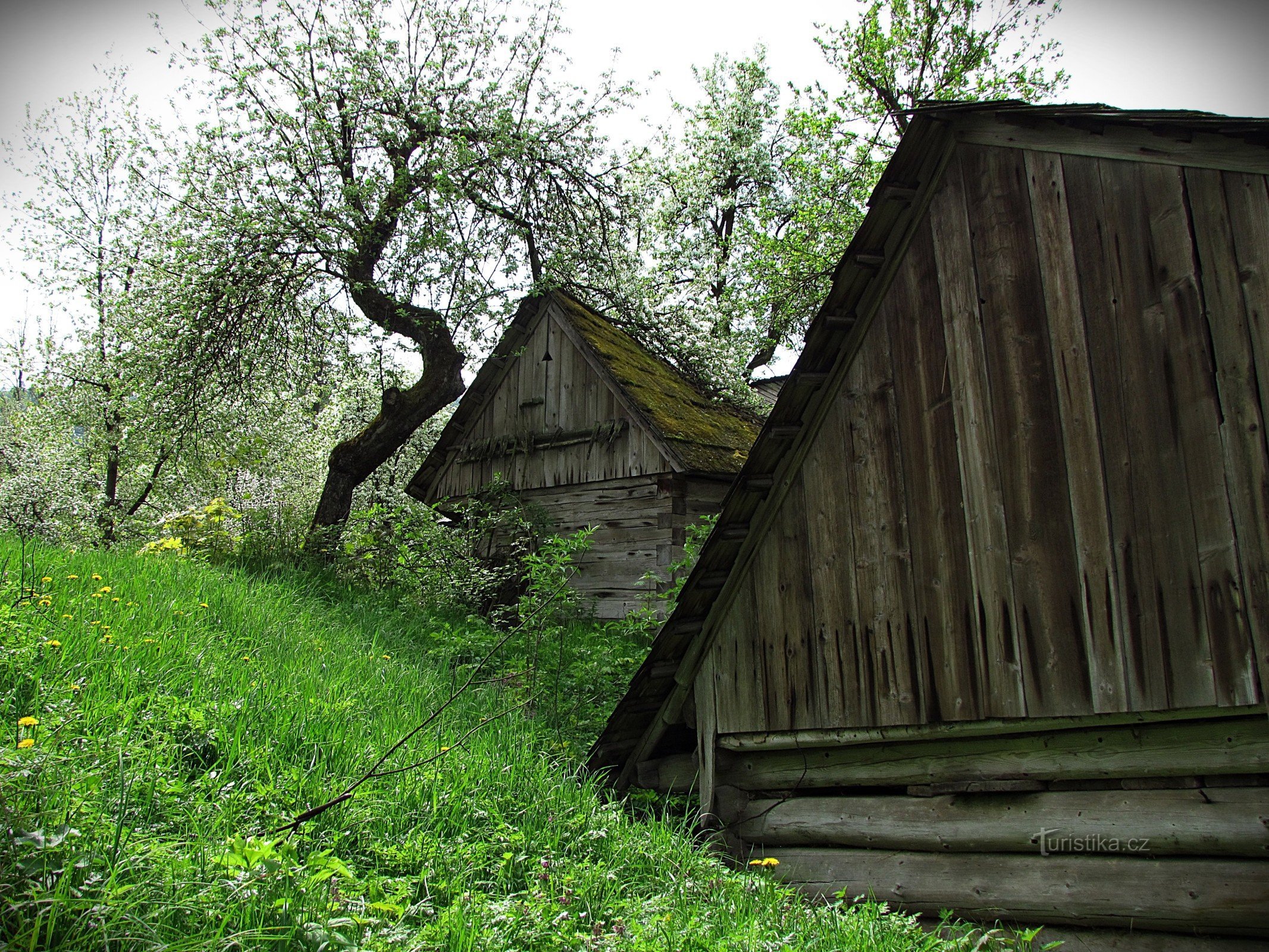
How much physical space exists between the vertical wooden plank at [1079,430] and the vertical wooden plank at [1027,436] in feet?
0.11

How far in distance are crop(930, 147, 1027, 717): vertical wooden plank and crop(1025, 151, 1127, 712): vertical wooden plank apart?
1.04 ft

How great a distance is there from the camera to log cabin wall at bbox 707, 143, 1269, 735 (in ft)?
10.2

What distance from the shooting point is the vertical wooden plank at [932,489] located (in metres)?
3.83

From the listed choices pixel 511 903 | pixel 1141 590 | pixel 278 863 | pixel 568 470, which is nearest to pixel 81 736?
pixel 278 863

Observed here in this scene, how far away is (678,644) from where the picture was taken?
489 cm

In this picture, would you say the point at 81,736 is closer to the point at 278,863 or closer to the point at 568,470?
the point at 278,863

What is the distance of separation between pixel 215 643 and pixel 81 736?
1.94 m

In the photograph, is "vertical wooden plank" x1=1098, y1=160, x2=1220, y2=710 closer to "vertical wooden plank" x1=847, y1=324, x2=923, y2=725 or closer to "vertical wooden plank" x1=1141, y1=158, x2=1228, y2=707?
"vertical wooden plank" x1=1141, y1=158, x2=1228, y2=707

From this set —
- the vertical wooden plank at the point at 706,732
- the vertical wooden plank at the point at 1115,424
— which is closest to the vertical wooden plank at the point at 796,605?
the vertical wooden plank at the point at 706,732

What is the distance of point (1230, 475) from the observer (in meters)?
3.08

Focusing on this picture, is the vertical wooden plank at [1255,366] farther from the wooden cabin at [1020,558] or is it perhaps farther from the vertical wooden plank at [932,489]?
the vertical wooden plank at [932,489]

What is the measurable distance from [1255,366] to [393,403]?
38.9 feet

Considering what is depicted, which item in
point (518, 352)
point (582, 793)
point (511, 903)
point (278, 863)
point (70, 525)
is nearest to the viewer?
point (278, 863)

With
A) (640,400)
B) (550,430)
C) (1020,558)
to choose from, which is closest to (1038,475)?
(1020,558)
